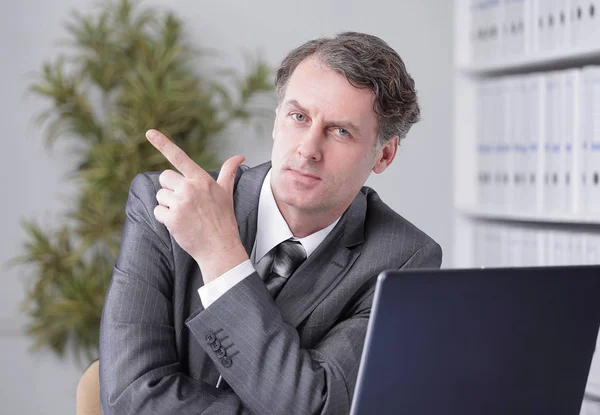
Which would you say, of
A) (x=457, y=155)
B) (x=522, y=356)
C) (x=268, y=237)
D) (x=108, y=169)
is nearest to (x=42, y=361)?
(x=108, y=169)

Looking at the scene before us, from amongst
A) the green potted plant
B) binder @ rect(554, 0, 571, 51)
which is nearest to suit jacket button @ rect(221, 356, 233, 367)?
binder @ rect(554, 0, 571, 51)

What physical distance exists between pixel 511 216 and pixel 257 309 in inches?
70.9

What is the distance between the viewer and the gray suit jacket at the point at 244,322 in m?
1.32

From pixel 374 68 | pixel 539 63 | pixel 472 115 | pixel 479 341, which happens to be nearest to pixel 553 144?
pixel 539 63

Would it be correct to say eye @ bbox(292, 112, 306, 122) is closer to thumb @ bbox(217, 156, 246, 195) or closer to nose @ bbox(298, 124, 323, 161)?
nose @ bbox(298, 124, 323, 161)

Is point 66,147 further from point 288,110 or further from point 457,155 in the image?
point 288,110

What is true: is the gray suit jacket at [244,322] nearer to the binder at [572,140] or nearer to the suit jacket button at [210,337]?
the suit jacket button at [210,337]

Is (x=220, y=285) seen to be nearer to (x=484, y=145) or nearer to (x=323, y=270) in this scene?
(x=323, y=270)

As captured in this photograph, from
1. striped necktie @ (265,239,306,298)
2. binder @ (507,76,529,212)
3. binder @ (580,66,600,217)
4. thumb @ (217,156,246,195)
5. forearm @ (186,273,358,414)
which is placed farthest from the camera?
binder @ (507,76,529,212)

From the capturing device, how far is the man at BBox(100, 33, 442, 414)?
4.37ft

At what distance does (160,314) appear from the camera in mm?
1439

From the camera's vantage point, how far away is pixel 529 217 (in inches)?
112

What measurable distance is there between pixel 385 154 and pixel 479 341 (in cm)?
75

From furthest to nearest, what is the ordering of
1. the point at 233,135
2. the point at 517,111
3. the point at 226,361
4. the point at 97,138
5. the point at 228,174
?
1. the point at 233,135
2. the point at 97,138
3. the point at 517,111
4. the point at 228,174
5. the point at 226,361
